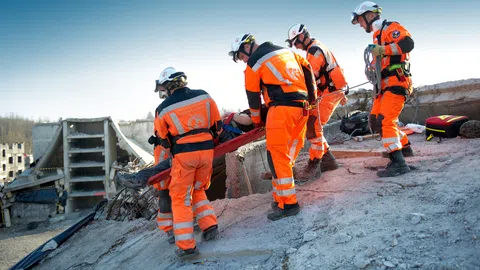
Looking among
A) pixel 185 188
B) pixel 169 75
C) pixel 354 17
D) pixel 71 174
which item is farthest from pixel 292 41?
pixel 71 174

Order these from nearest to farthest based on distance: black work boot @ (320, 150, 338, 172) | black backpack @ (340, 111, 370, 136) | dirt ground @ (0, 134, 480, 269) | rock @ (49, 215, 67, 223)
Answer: dirt ground @ (0, 134, 480, 269) → black work boot @ (320, 150, 338, 172) → black backpack @ (340, 111, 370, 136) → rock @ (49, 215, 67, 223)

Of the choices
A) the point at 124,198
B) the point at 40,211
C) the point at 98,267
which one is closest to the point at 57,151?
the point at 40,211

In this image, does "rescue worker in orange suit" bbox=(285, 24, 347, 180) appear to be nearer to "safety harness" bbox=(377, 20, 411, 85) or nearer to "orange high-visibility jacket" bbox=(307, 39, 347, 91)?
"orange high-visibility jacket" bbox=(307, 39, 347, 91)

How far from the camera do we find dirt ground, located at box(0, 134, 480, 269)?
249 cm

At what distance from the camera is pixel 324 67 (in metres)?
4.82

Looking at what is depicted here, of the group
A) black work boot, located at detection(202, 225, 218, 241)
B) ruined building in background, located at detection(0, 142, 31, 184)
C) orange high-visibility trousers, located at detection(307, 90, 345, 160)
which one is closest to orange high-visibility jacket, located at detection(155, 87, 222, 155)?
black work boot, located at detection(202, 225, 218, 241)

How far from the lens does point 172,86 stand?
152 inches

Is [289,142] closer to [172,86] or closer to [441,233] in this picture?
[172,86]

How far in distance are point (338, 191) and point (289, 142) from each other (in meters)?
0.86

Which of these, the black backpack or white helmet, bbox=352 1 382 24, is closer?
white helmet, bbox=352 1 382 24

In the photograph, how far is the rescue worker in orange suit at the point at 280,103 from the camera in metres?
3.62

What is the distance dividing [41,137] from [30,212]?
11.9ft

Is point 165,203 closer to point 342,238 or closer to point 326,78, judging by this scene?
point 342,238

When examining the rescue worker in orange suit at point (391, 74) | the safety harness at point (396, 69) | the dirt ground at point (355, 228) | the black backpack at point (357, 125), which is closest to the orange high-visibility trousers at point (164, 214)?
the dirt ground at point (355, 228)
